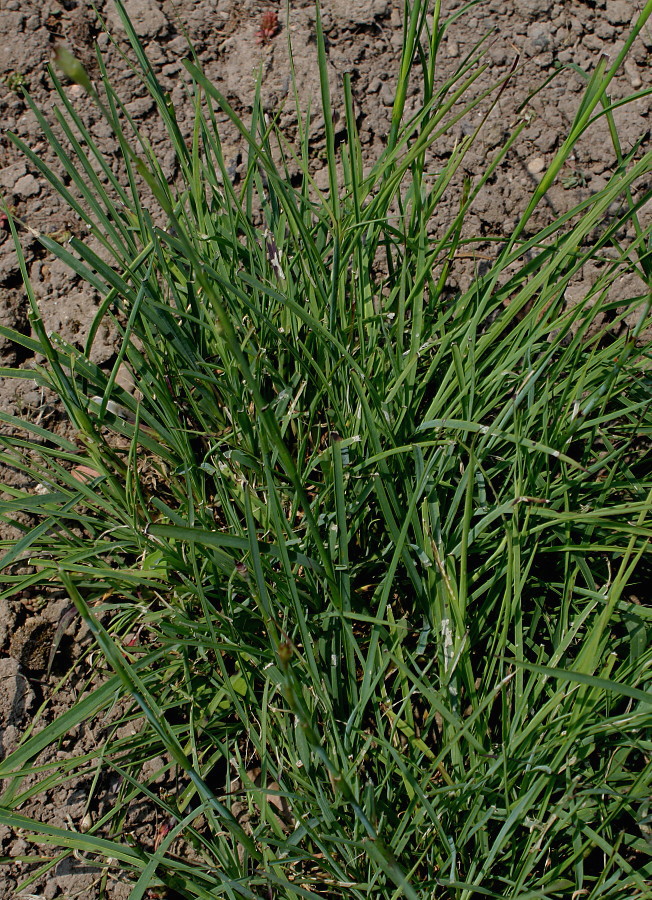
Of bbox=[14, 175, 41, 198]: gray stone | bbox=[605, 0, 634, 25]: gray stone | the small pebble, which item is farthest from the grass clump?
bbox=[605, 0, 634, 25]: gray stone

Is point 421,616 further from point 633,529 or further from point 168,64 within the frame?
point 168,64

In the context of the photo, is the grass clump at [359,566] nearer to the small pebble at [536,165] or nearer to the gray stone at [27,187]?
the gray stone at [27,187]

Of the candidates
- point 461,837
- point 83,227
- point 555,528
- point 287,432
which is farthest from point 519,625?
point 83,227

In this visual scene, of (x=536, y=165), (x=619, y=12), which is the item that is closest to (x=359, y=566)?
(x=536, y=165)

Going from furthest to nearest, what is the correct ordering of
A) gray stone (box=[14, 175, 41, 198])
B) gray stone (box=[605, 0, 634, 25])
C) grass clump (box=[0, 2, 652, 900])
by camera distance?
gray stone (box=[605, 0, 634, 25]) → gray stone (box=[14, 175, 41, 198]) → grass clump (box=[0, 2, 652, 900])

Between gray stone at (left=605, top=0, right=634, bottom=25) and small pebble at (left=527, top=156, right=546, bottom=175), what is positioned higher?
gray stone at (left=605, top=0, right=634, bottom=25)

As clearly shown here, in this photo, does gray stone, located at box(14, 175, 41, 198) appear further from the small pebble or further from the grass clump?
the small pebble

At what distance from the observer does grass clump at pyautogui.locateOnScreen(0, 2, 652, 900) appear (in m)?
1.05

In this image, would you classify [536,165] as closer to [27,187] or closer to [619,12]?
[619,12]

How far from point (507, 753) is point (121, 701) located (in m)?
0.75

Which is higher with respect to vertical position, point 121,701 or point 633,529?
point 633,529

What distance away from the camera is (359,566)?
48.6 inches

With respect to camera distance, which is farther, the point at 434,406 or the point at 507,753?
the point at 434,406

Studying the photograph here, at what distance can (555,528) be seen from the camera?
49.5 inches
